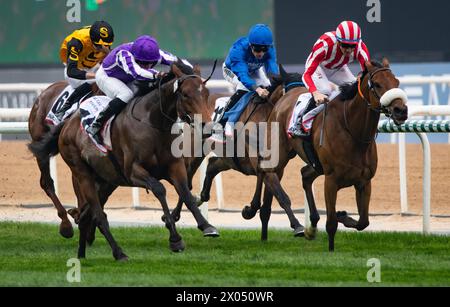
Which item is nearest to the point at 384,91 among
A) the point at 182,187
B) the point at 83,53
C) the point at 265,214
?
the point at 182,187

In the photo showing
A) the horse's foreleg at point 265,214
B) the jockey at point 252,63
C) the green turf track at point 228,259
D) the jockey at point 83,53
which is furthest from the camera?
the jockey at point 83,53

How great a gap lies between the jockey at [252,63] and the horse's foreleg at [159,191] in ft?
5.87

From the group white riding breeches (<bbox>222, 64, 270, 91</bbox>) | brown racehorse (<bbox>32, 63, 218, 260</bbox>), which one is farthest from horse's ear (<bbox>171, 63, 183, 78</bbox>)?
white riding breeches (<bbox>222, 64, 270, 91</bbox>)

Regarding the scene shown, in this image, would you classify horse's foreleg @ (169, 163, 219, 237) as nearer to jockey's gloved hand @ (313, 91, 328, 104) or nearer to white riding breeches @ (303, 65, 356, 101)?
jockey's gloved hand @ (313, 91, 328, 104)

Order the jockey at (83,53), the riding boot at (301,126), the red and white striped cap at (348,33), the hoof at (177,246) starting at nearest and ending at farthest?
1. the hoof at (177,246)
2. the red and white striped cap at (348,33)
3. the riding boot at (301,126)
4. the jockey at (83,53)

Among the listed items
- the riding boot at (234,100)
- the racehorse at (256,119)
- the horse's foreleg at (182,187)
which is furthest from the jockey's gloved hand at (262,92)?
the horse's foreleg at (182,187)

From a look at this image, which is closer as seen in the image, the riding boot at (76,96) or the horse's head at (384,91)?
the horse's head at (384,91)

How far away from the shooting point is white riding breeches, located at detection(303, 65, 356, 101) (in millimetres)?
9461

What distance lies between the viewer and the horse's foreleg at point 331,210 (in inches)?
344

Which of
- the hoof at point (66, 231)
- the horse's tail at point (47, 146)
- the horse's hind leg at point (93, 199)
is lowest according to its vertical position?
the hoof at point (66, 231)

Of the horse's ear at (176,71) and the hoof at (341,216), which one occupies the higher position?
the horse's ear at (176,71)

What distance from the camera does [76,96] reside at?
10453mm

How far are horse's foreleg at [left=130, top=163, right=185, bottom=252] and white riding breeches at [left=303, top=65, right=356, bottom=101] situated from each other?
5.06 ft

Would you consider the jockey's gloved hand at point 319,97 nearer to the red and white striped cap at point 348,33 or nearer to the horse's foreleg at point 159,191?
the red and white striped cap at point 348,33
